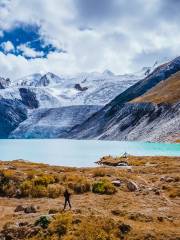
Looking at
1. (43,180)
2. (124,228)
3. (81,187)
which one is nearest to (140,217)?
(124,228)

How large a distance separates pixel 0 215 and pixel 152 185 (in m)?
17.1

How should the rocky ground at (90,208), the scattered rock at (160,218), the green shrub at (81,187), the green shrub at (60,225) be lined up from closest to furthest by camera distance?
the rocky ground at (90,208) → the green shrub at (60,225) → the scattered rock at (160,218) → the green shrub at (81,187)

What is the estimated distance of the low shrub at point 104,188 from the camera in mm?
38831

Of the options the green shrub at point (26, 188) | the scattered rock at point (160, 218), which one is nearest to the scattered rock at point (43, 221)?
the scattered rock at point (160, 218)

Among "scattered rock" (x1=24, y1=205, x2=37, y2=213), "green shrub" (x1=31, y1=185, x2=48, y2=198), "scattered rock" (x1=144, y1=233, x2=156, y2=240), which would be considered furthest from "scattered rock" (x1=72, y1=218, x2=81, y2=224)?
"green shrub" (x1=31, y1=185, x2=48, y2=198)

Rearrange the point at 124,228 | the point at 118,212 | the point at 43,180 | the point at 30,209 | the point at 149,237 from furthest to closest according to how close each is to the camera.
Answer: the point at 43,180, the point at 30,209, the point at 118,212, the point at 124,228, the point at 149,237

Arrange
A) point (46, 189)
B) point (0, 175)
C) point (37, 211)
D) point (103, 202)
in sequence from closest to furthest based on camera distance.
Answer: point (37, 211) → point (103, 202) → point (46, 189) → point (0, 175)

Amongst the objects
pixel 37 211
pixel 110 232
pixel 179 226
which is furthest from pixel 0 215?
pixel 179 226

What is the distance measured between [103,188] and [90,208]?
9394mm

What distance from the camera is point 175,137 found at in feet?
618

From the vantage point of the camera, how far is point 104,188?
3922 centimetres

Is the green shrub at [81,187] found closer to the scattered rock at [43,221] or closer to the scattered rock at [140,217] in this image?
the scattered rock at [140,217]

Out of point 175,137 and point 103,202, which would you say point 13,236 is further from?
point 175,137

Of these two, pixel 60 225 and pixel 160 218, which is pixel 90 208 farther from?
pixel 60 225
